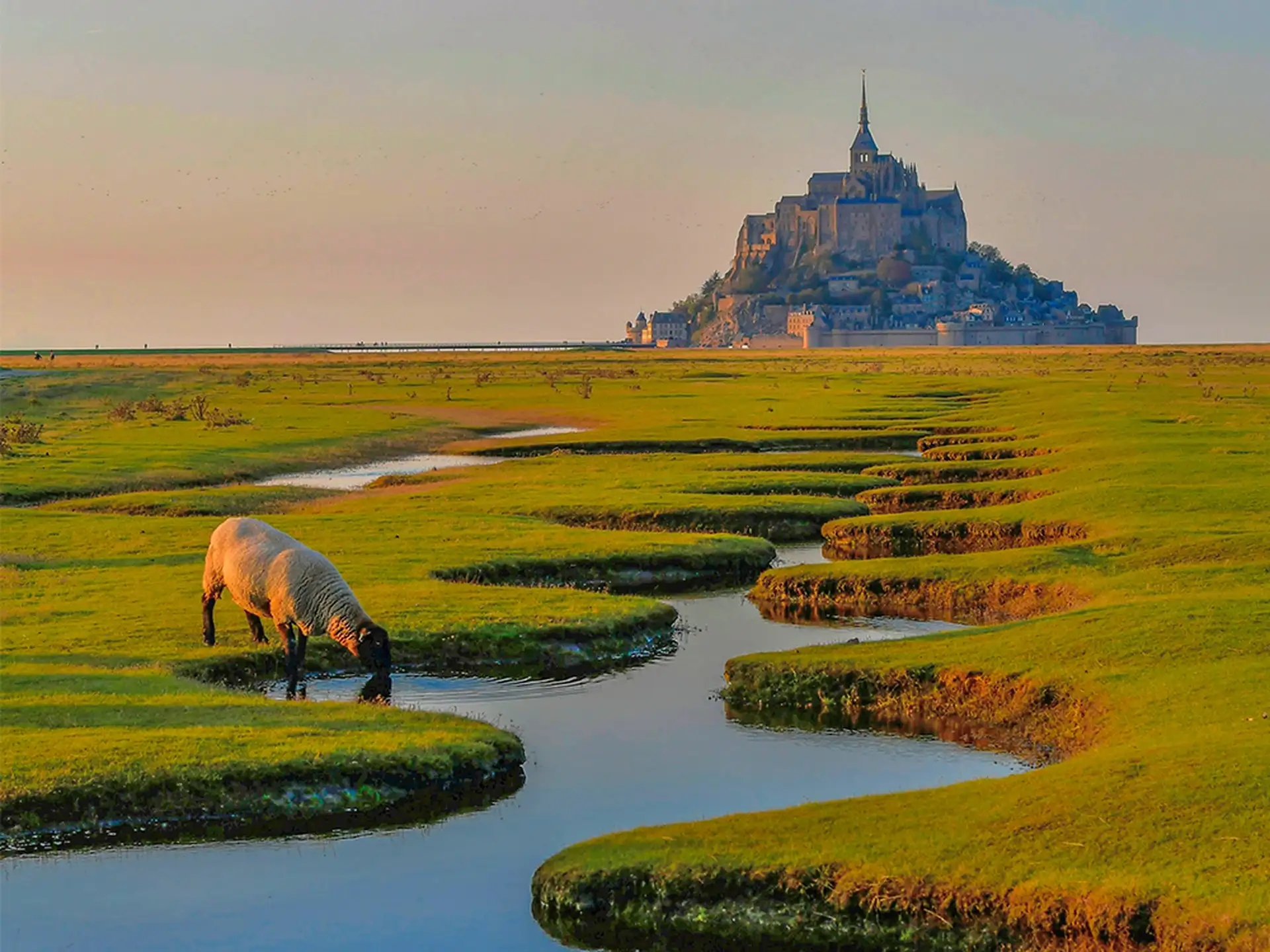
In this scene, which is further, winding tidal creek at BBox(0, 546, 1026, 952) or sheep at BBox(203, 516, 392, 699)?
sheep at BBox(203, 516, 392, 699)

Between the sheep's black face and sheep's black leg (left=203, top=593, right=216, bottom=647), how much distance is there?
2688 mm

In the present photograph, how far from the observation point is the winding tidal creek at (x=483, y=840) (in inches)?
507

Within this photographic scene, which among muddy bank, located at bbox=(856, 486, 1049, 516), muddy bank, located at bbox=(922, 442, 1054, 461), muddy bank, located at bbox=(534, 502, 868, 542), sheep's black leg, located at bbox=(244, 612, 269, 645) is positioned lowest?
sheep's black leg, located at bbox=(244, 612, 269, 645)

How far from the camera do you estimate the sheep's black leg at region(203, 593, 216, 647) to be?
21.2 meters

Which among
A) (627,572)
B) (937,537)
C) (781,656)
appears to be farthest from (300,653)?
(937,537)

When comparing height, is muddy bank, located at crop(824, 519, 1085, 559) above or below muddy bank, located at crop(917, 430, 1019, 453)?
below

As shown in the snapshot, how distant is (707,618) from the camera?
83.8ft

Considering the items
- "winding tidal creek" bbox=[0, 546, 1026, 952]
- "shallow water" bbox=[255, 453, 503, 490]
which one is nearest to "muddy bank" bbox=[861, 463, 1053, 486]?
"shallow water" bbox=[255, 453, 503, 490]

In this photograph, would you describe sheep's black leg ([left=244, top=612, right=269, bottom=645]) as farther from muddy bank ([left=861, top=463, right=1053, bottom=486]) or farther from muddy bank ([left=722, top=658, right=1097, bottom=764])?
muddy bank ([left=861, top=463, right=1053, bottom=486])

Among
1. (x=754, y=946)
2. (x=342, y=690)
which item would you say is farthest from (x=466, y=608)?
(x=754, y=946)

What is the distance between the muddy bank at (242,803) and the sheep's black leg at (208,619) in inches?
239

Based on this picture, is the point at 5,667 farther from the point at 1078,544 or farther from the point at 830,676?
the point at 1078,544

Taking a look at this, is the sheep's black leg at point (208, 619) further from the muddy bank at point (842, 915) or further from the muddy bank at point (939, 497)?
the muddy bank at point (939, 497)

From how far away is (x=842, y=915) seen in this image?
12.3 metres
